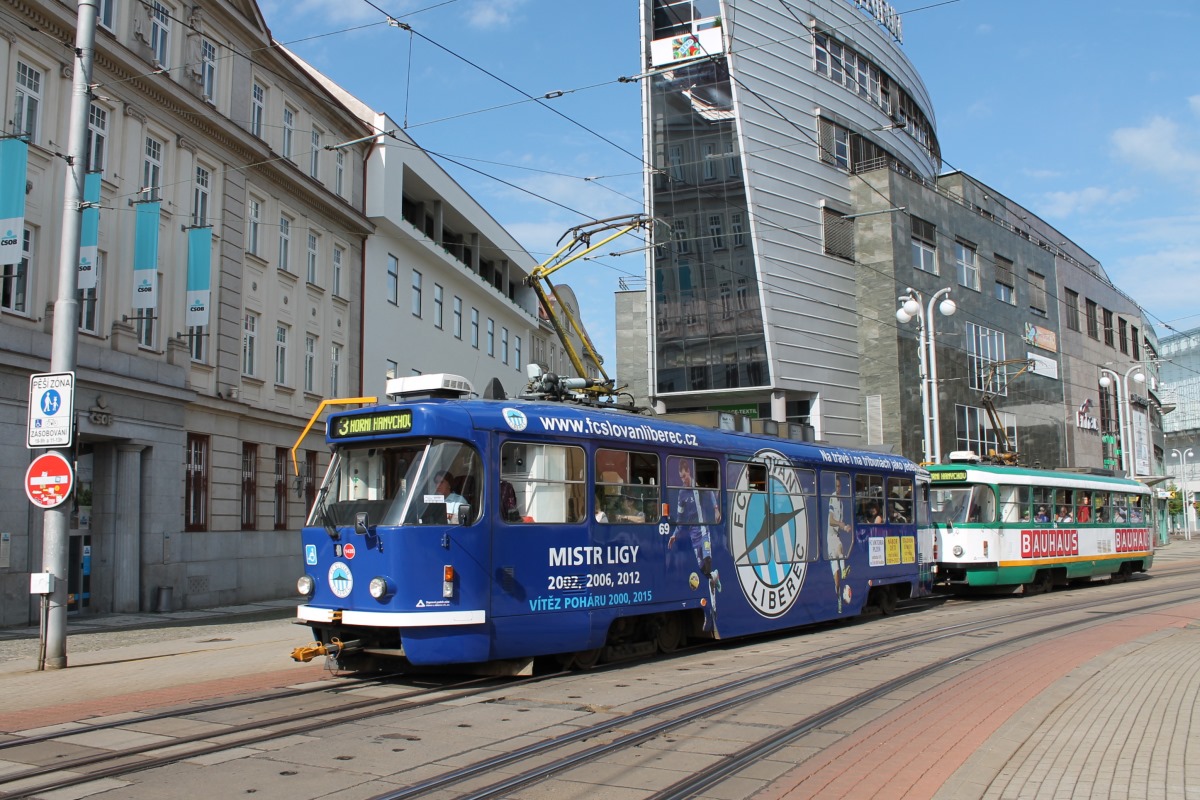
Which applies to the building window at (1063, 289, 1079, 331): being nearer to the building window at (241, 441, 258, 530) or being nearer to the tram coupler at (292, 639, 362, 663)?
the building window at (241, 441, 258, 530)

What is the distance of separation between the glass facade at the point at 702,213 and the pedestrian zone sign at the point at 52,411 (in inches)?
1187

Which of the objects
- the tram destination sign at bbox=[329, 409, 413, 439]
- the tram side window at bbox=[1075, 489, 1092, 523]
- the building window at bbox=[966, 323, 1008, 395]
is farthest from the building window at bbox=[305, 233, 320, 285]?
the building window at bbox=[966, 323, 1008, 395]

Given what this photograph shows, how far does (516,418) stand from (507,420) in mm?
136

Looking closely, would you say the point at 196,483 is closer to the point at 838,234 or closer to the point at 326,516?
the point at 326,516

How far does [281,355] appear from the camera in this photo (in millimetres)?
26000

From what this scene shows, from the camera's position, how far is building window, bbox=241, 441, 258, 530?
949 inches

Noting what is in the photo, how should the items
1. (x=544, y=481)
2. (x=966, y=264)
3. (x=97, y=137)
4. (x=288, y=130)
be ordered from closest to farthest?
(x=544, y=481) → (x=97, y=137) → (x=288, y=130) → (x=966, y=264)

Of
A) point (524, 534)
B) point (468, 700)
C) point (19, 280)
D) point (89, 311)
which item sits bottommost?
point (468, 700)

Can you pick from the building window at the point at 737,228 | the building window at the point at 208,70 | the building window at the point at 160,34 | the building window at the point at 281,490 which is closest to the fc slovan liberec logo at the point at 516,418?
the building window at the point at 160,34

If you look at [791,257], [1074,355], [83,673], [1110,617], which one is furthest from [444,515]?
[1074,355]

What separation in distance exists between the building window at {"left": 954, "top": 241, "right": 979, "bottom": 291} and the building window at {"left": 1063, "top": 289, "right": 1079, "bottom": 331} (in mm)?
11916

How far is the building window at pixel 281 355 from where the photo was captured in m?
25.7

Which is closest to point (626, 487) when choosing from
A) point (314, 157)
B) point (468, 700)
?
point (468, 700)

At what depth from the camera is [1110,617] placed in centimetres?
1728
